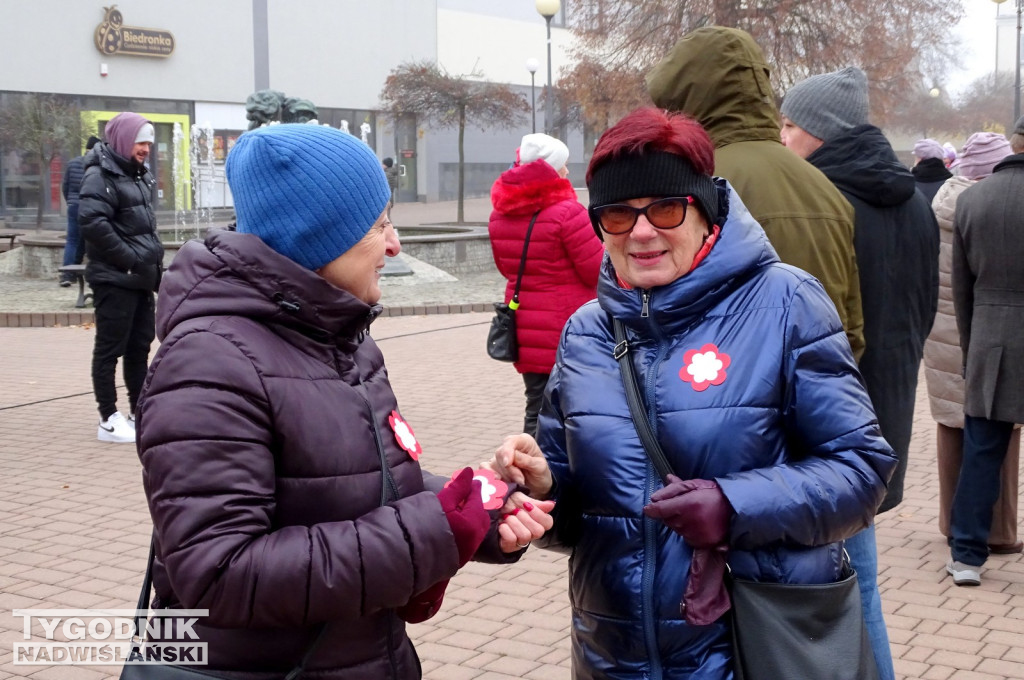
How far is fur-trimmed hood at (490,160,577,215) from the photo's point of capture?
6.22 m

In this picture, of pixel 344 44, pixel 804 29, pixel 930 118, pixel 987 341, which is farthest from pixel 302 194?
pixel 930 118

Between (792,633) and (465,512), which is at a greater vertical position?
(465,512)

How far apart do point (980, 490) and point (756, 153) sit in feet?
8.06

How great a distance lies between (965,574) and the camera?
17.4 ft

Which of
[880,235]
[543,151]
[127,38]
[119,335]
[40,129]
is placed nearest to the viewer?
[880,235]

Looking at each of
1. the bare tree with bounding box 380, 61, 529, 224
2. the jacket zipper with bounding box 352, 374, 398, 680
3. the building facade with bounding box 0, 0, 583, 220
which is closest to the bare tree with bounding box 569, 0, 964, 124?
the bare tree with bounding box 380, 61, 529, 224

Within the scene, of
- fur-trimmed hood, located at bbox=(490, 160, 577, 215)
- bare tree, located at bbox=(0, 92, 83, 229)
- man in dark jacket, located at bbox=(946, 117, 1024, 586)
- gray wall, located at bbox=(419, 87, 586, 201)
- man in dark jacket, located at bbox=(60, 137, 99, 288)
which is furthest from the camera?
gray wall, located at bbox=(419, 87, 586, 201)

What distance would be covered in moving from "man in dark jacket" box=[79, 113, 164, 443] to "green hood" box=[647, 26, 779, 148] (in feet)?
17.2

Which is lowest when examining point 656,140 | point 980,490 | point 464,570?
point 464,570

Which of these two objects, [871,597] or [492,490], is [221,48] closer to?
[871,597]

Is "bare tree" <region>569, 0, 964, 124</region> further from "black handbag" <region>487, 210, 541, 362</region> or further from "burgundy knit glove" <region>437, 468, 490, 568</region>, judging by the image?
"burgundy knit glove" <region>437, 468, 490, 568</region>

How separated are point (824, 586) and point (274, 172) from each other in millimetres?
1270

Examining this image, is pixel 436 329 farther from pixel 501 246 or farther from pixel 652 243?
pixel 652 243

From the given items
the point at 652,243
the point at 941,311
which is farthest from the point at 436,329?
the point at 652,243
